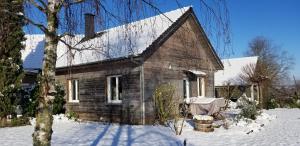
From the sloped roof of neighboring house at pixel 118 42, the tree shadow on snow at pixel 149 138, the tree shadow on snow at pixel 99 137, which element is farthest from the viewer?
the tree shadow on snow at pixel 149 138

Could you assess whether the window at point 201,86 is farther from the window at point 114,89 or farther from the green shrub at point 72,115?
the green shrub at point 72,115

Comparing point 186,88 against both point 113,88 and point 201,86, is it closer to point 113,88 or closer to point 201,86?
point 201,86

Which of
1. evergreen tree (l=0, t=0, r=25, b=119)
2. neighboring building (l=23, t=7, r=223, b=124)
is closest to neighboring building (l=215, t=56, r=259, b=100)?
neighboring building (l=23, t=7, r=223, b=124)

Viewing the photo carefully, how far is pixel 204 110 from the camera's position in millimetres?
15367

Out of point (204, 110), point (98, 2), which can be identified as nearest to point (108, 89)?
point (204, 110)

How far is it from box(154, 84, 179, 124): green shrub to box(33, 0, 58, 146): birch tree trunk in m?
9.98

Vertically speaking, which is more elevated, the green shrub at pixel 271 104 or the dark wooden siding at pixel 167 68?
the dark wooden siding at pixel 167 68

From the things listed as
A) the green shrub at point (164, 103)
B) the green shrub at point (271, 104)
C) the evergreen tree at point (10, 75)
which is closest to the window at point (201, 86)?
Result: the green shrub at point (164, 103)

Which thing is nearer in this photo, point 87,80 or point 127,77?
point 127,77

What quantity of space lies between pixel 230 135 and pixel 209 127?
95 centimetres

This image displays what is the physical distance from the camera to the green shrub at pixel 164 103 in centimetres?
1398

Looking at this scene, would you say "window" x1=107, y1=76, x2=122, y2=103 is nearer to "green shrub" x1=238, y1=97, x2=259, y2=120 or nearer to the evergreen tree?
the evergreen tree

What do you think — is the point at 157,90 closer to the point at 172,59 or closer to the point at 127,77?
the point at 127,77

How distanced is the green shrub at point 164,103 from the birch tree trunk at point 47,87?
9.98m
